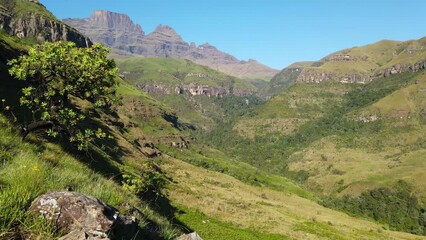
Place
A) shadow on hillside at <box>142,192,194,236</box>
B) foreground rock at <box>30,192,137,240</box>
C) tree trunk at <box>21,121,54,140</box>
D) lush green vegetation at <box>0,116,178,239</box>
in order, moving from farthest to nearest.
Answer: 1. shadow on hillside at <box>142,192,194,236</box>
2. tree trunk at <box>21,121,54,140</box>
3. foreground rock at <box>30,192,137,240</box>
4. lush green vegetation at <box>0,116,178,239</box>

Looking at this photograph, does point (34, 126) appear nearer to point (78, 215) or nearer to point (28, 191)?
point (28, 191)

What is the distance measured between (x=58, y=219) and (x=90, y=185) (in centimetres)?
321

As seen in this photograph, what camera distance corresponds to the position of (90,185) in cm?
1057

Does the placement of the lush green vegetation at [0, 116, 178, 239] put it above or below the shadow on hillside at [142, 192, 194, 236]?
above

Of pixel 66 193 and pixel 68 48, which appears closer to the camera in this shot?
pixel 66 193

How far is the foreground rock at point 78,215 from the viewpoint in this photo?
7.27 m

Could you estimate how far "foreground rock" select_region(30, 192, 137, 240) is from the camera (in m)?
7.27

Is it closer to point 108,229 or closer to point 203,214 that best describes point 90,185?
point 108,229

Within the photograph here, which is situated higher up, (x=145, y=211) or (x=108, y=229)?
(x=108, y=229)

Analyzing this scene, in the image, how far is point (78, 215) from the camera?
7723 mm

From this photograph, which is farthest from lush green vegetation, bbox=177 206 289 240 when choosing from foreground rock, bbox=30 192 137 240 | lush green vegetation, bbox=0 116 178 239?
foreground rock, bbox=30 192 137 240

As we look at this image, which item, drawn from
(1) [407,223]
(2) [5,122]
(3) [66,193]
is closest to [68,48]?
(2) [5,122]

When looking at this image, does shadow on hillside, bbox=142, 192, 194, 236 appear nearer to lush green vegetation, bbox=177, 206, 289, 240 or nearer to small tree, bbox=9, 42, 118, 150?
lush green vegetation, bbox=177, 206, 289, 240

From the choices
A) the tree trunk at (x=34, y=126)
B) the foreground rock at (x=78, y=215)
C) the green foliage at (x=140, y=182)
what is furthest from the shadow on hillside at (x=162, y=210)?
the foreground rock at (x=78, y=215)
